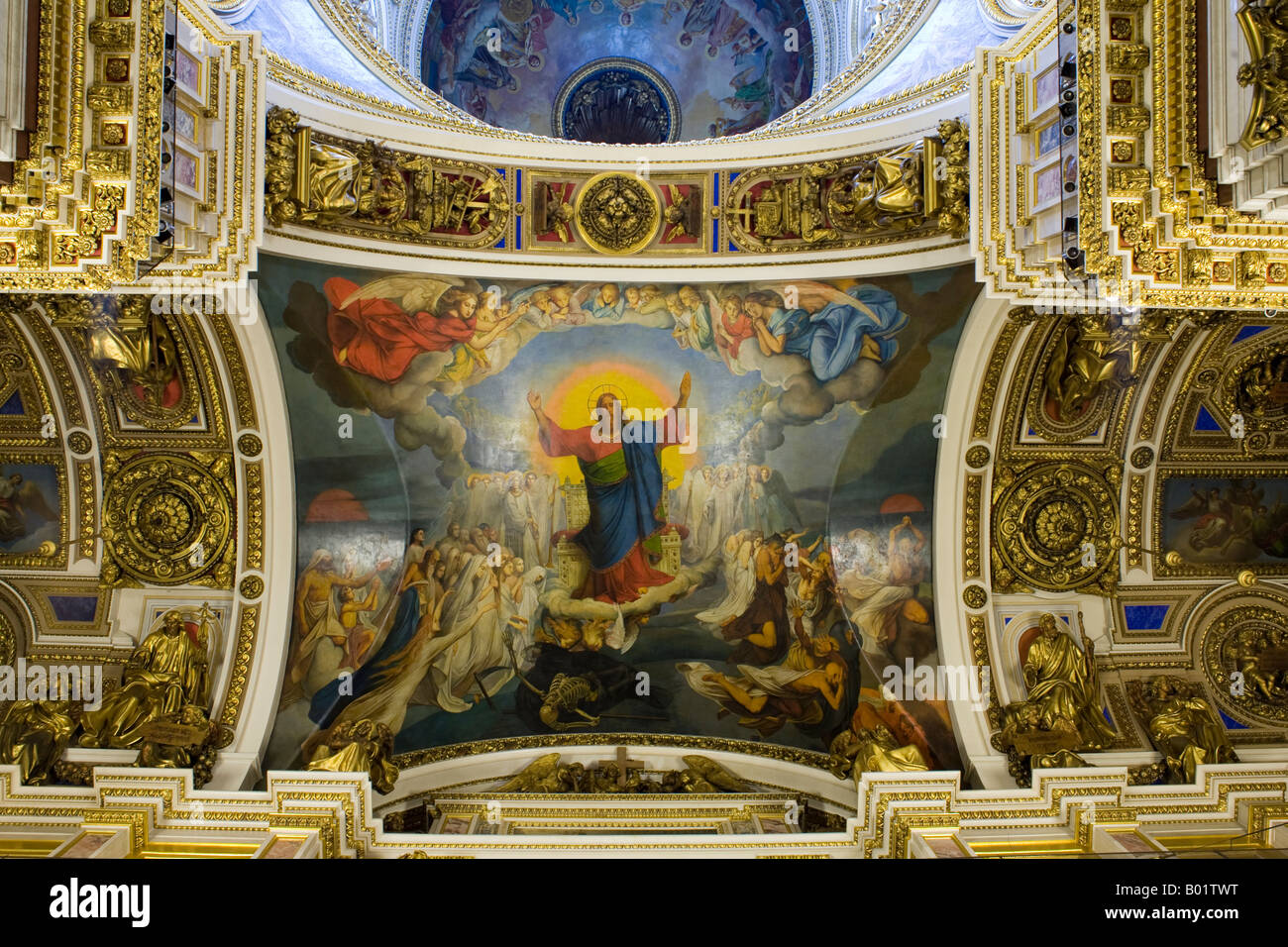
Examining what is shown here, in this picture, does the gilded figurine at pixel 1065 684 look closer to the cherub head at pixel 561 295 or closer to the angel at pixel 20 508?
the cherub head at pixel 561 295

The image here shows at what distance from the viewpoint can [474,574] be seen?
14.1 m

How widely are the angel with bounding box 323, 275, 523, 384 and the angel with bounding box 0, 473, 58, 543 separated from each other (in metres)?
4.45

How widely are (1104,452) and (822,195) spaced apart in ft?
17.3

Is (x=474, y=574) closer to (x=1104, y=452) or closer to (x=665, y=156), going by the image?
(x=665, y=156)

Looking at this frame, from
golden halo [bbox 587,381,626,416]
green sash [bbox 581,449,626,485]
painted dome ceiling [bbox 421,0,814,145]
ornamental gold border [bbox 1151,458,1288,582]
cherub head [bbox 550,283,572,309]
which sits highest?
painted dome ceiling [bbox 421,0,814,145]

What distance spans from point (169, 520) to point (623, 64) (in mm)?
13196

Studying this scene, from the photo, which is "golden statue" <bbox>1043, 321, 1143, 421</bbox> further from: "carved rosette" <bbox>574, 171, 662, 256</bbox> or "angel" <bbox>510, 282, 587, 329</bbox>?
"angel" <bbox>510, 282, 587, 329</bbox>

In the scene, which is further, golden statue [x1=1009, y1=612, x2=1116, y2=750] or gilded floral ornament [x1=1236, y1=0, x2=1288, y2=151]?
golden statue [x1=1009, y1=612, x2=1116, y2=750]

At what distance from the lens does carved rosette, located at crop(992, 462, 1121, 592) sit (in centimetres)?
1368

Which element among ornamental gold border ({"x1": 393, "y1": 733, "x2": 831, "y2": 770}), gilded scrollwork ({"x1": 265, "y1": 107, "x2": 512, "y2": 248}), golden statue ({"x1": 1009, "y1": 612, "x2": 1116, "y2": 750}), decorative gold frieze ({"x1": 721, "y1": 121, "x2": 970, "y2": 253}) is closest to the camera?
gilded scrollwork ({"x1": 265, "y1": 107, "x2": 512, "y2": 248})

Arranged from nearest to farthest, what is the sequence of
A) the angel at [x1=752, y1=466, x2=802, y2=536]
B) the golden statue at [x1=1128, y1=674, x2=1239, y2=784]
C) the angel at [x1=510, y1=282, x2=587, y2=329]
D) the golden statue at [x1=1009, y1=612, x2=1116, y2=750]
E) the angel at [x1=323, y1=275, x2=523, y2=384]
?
the golden statue at [x1=1128, y1=674, x2=1239, y2=784]
the golden statue at [x1=1009, y1=612, x2=1116, y2=750]
the angel at [x1=323, y1=275, x2=523, y2=384]
the angel at [x1=510, y1=282, x2=587, y2=329]
the angel at [x1=752, y1=466, x2=802, y2=536]

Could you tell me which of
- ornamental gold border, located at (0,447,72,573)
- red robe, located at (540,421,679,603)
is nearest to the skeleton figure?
red robe, located at (540,421,679,603)

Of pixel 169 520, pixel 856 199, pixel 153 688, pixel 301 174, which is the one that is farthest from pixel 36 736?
pixel 856 199
